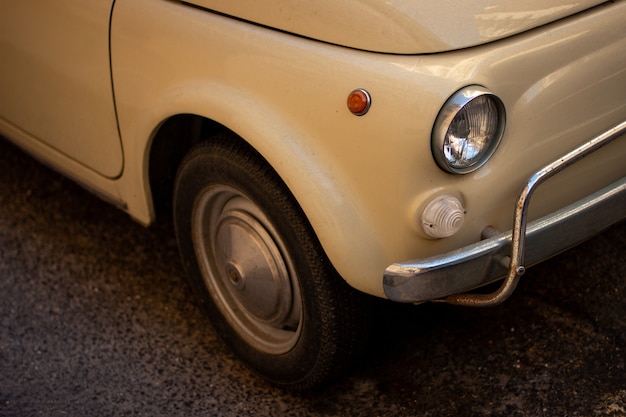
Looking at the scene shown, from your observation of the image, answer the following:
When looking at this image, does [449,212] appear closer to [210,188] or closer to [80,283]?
[210,188]

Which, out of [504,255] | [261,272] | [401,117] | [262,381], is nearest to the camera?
[401,117]

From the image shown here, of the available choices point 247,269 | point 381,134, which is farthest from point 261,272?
point 381,134

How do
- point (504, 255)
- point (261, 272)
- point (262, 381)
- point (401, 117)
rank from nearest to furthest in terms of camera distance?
1. point (401, 117)
2. point (504, 255)
3. point (261, 272)
4. point (262, 381)

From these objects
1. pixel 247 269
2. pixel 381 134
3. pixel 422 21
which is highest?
pixel 422 21

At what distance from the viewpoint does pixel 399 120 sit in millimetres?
2066

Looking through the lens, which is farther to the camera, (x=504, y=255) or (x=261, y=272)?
(x=261, y=272)

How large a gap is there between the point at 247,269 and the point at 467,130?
37.2 inches

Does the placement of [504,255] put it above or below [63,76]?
above

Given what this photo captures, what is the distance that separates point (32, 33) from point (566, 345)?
7.13ft

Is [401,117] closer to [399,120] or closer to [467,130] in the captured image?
[399,120]

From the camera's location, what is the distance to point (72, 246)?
3.61 metres

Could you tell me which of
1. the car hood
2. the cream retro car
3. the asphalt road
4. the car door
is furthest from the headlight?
the car door

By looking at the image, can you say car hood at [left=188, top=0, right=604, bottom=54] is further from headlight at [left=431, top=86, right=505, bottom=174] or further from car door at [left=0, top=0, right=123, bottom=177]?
car door at [left=0, top=0, right=123, bottom=177]

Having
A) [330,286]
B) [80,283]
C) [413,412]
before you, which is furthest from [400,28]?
[80,283]
